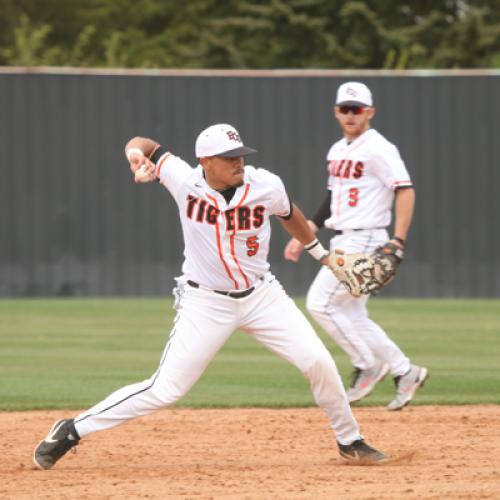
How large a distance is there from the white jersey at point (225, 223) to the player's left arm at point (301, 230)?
0.59ft

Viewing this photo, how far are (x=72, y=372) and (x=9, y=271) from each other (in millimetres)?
7658

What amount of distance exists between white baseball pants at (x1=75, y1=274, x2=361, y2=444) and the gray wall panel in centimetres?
1157

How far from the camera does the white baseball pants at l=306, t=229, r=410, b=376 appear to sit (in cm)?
882

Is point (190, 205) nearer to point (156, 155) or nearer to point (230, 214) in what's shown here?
point (230, 214)

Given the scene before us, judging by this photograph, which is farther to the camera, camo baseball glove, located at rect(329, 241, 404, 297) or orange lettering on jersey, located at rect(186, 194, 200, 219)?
camo baseball glove, located at rect(329, 241, 404, 297)

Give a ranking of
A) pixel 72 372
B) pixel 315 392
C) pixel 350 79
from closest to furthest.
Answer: pixel 315 392 → pixel 72 372 → pixel 350 79

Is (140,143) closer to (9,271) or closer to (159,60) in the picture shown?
(9,271)

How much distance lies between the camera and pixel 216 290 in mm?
6434

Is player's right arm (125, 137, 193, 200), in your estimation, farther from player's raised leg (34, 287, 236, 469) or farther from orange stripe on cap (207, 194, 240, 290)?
player's raised leg (34, 287, 236, 469)

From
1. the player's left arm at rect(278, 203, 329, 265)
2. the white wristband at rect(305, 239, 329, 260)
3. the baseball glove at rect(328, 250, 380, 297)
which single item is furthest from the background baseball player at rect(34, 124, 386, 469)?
the baseball glove at rect(328, 250, 380, 297)

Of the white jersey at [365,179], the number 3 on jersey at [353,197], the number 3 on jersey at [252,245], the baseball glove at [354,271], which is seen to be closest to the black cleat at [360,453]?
the baseball glove at [354,271]

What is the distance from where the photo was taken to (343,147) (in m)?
8.92

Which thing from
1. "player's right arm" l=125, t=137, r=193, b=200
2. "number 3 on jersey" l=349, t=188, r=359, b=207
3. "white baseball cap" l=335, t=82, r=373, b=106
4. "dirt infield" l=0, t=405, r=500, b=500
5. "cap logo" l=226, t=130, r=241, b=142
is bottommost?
"dirt infield" l=0, t=405, r=500, b=500

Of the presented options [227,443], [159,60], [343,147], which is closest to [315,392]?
[227,443]
